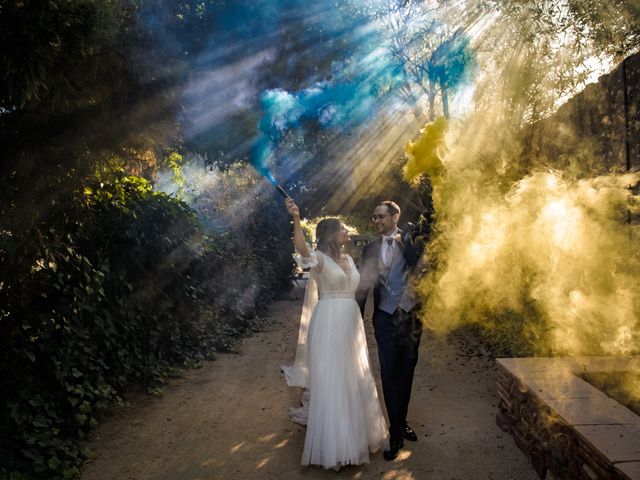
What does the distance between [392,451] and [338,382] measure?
83 cm

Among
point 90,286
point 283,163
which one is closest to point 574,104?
point 90,286

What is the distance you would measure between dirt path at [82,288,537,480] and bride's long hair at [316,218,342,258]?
2045mm

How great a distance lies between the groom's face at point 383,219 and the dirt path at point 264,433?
220 cm

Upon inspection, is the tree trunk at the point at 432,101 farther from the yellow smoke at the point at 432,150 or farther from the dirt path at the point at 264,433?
the yellow smoke at the point at 432,150

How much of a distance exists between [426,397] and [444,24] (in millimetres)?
14004

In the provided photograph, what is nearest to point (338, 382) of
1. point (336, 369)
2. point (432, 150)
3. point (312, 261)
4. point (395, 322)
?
point (336, 369)

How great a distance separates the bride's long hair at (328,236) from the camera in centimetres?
471

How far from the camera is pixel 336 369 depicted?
450 centimetres

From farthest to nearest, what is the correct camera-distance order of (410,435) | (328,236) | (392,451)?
(410,435), (328,236), (392,451)

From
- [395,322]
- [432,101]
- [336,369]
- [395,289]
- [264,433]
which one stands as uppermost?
[432,101]

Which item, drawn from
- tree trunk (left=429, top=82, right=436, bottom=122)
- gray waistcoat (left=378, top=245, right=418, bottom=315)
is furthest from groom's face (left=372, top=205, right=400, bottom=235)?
tree trunk (left=429, top=82, right=436, bottom=122)

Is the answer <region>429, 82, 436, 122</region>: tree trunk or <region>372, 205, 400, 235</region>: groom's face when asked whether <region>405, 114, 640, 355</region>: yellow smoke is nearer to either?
<region>372, 205, 400, 235</region>: groom's face

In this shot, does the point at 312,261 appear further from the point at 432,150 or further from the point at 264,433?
the point at 264,433

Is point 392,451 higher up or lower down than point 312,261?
lower down
